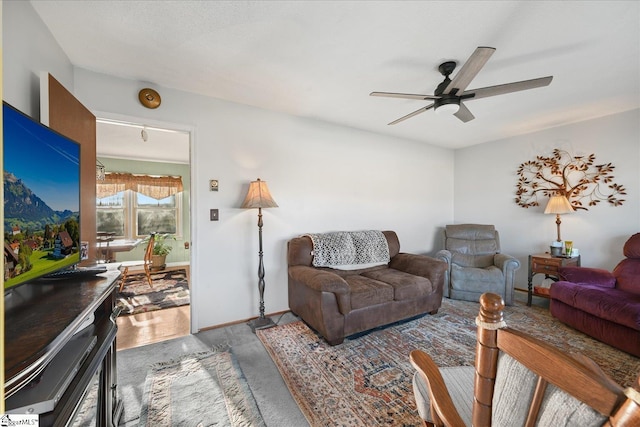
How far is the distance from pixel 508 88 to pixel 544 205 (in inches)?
107

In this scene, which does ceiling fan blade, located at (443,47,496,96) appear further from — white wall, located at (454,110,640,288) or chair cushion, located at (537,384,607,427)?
white wall, located at (454,110,640,288)

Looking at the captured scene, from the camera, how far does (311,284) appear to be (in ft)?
7.84

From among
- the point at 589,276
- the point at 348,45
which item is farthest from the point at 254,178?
the point at 589,276

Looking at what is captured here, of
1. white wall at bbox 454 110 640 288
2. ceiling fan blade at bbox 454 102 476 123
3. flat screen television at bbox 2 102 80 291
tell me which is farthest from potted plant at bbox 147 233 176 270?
white wall at bbox 454 110 640 288

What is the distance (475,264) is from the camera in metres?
3.68

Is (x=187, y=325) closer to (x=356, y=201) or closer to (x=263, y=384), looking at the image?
(x=263, y=384)

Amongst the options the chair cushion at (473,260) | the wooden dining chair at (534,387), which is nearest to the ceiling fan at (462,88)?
the wooden dining chair at (534,387)

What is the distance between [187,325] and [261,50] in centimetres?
272

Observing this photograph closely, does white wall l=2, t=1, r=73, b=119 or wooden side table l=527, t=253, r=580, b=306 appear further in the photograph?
wooden side table l=527, t=253, r=580, b=306

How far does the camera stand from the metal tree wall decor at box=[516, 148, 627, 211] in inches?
125

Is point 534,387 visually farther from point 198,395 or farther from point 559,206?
point 559,206

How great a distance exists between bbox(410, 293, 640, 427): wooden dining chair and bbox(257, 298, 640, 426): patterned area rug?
1.03 metres

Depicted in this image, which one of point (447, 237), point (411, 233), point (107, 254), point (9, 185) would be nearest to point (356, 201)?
point (411, 233)

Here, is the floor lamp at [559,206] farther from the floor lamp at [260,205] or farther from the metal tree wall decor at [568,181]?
the floor lamp at [260,205]
